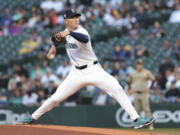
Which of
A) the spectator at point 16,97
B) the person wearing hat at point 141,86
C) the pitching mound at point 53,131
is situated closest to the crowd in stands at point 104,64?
the spectator at point 16,97

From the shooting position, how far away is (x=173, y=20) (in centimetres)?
1856

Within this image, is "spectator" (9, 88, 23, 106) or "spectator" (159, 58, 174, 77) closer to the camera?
"spectator" (9, 88, 23, 106)

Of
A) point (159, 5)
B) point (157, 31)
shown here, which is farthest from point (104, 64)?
point (159, 5)

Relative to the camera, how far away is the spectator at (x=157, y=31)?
17812mm

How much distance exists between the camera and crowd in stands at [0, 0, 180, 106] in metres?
15.5

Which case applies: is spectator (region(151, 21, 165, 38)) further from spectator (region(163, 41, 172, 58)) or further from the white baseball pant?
the white baseball pant

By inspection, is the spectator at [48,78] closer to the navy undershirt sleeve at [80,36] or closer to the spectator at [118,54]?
the spectator at [118,54]

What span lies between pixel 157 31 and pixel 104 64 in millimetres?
2846

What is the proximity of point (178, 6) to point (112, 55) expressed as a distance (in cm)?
324

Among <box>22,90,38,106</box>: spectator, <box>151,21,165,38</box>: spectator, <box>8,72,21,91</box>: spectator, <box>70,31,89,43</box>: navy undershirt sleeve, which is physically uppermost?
<box>151,21,165,38</box>: spectator

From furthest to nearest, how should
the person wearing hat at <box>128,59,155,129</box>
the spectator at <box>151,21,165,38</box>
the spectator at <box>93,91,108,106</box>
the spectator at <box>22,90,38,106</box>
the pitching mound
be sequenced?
the spectator at <box>151,21,165,38</box> < the spectator at <box>22,90,38,106</box> < the spectator at <box>93,91,108,106</box> < the person wearing hat at <box>128,59,155,129</box> < the pitching mound

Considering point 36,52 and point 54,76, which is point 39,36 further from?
point 54,76

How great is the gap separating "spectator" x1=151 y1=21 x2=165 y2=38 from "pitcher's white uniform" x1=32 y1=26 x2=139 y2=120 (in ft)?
32.1

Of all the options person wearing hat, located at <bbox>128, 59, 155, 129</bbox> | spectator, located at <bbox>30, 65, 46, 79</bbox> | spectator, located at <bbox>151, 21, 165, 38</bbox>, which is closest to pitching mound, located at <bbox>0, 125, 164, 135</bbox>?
person wearing hat, located at <bbox>128, 59, 155, 129</bbox>
